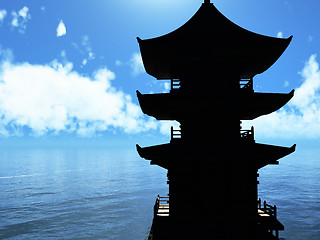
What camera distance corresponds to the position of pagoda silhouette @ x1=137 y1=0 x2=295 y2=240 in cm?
1166

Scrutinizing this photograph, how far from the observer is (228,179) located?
468 inches

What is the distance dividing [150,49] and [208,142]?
19.6ft

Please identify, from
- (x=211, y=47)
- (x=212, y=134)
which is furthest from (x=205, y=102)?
(x=211, y=47)

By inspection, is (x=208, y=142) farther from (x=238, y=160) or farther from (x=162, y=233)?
(x=162, y=233)

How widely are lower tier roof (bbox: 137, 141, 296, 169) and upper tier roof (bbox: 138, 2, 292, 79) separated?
4.26 metres

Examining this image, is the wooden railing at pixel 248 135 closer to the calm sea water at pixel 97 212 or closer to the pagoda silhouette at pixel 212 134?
the pagoda silhouette at pixel 212 134

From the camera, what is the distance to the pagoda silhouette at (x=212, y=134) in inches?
459

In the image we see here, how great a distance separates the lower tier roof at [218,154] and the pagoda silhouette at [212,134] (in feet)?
0.15

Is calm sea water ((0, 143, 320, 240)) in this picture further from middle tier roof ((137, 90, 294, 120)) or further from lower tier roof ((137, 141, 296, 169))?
middle tier roof ((137, 90, 294, 120))

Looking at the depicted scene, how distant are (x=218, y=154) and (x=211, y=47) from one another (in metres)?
5.69

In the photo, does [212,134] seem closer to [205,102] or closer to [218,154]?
[218,154]

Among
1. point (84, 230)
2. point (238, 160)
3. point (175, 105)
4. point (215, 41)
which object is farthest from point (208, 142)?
point (84, 230)

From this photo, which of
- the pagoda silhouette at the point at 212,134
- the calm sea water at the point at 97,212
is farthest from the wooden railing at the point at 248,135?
the calm sea water at the point at 97,212

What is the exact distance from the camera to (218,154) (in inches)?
452
